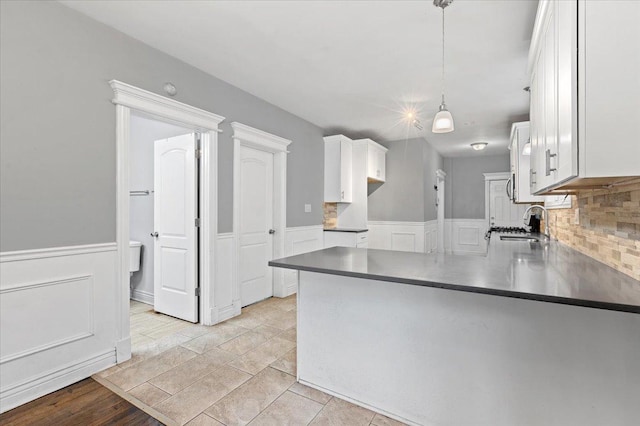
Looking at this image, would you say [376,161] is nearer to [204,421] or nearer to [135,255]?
[135,255]

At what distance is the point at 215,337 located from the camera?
2.94 m

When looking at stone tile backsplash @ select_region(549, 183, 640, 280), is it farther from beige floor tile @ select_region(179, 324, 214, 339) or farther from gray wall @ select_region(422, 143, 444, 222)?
gray wall @ select_region(422, 143, 444, 222)

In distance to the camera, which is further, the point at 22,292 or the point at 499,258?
the point at 499,258

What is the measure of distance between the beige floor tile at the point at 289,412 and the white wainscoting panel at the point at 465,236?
6770mm

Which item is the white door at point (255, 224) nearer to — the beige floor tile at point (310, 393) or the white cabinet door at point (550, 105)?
the beige floor tile at point (310, 393)

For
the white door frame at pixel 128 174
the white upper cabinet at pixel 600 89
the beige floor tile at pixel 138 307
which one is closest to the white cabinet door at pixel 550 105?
the white upper cabinet at pixel 600 89

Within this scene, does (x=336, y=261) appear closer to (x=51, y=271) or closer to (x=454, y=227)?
(x=51, y=271)

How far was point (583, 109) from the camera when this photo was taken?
3.68 ft

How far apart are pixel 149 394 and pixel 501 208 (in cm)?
781

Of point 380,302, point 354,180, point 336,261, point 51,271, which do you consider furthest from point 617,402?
point 354,180

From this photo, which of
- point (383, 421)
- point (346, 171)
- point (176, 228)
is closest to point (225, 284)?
point (176, 228)

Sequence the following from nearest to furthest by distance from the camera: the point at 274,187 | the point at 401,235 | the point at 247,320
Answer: the point at 247,320 < the point at 274,187 < the point at 401,235

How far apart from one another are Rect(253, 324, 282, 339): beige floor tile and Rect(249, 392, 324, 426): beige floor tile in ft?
3.28

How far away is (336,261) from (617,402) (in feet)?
4.61
